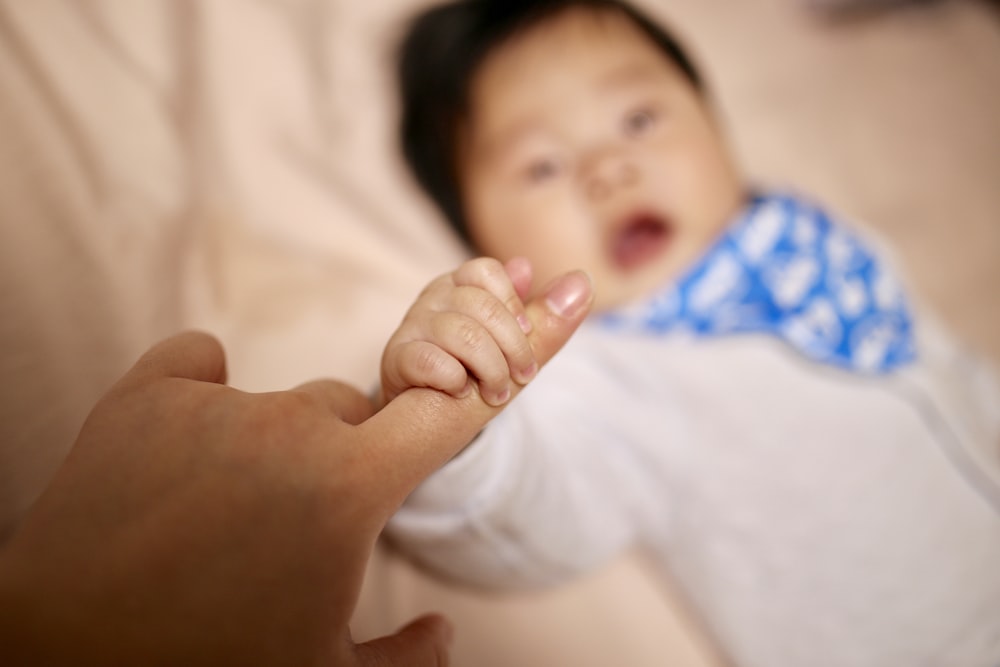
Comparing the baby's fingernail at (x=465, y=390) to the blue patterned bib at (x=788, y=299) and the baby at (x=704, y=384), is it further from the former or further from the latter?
the blue patterned bib at (x=788, y=299)

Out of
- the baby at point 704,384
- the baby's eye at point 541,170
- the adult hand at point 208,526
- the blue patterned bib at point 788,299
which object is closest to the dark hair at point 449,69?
the baby at point 704,384

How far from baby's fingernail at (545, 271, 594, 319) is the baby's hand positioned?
0.02 metres

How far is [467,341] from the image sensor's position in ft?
1.55

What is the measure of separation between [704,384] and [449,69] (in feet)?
1.79

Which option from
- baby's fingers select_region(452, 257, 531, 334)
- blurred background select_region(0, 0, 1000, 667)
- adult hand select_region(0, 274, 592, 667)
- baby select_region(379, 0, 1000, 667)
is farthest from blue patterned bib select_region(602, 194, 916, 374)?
adult hand select_region(0, 274, 592, 667)

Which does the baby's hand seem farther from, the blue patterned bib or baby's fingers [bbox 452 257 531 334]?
the blue patterned bib

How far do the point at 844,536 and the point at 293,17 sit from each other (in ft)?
3.26

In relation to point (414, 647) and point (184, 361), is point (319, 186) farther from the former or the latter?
point (414, 647)

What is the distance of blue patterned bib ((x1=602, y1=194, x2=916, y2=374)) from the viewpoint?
3.00 ft

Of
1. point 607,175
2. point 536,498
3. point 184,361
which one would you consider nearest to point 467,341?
point 184,361

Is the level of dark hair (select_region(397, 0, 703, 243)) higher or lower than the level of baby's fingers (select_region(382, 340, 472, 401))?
higher

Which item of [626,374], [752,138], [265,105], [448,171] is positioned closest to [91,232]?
[265,105]

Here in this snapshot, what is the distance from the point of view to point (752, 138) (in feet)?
4.00

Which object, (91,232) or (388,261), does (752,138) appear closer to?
(388,261)
